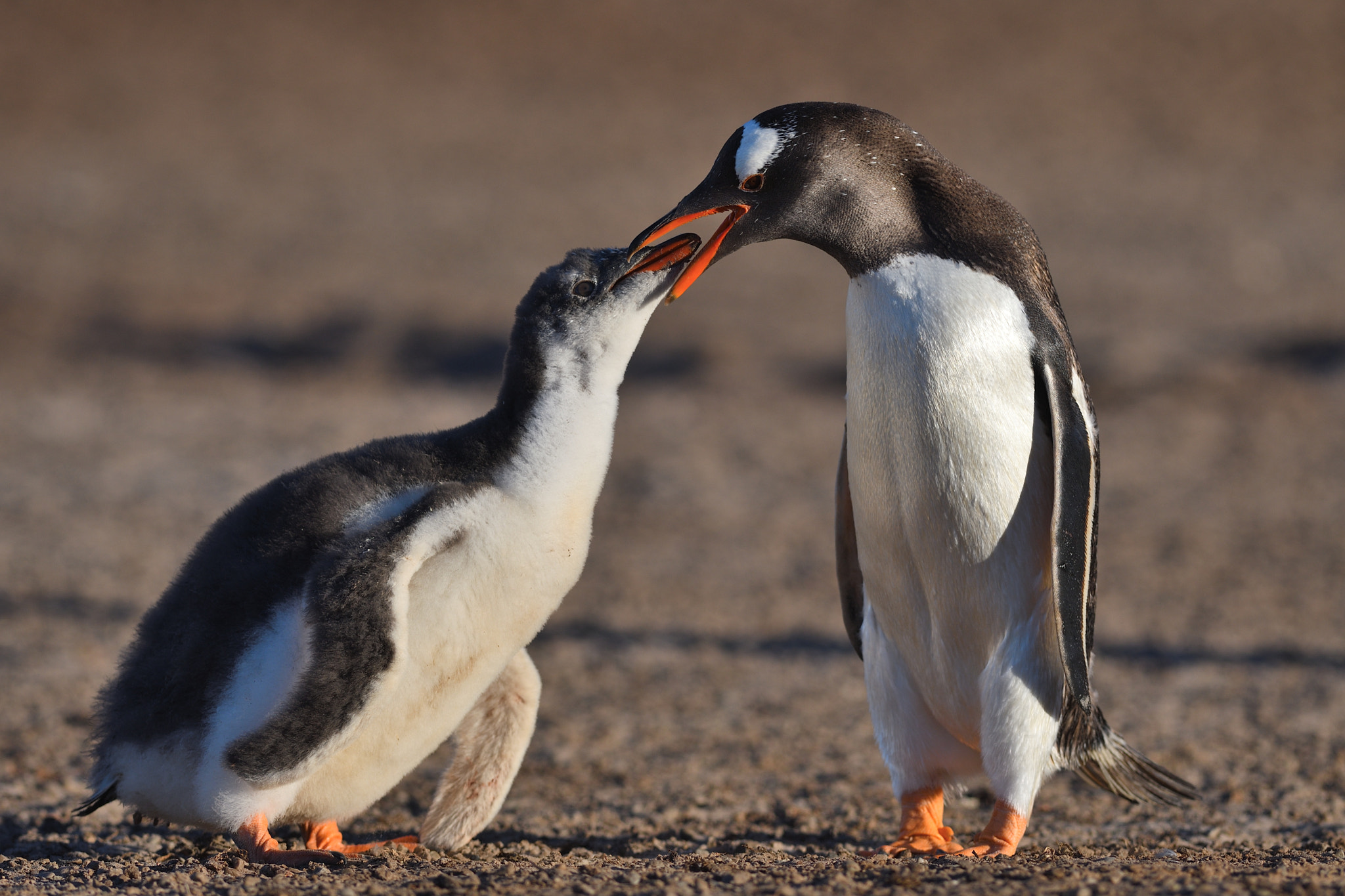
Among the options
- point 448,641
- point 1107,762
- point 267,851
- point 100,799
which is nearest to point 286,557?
point 448,641

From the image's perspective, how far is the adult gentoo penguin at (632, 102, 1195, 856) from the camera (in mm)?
2941

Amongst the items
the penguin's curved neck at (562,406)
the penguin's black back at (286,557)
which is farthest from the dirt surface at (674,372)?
the penguin's curved neck at (562,406)

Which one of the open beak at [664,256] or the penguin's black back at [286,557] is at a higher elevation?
the open beak at [664,256]

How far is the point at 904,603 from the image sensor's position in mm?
3162

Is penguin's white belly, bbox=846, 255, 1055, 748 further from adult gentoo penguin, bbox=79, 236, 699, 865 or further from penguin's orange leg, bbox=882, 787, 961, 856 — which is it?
adult gentoo penguin, bbox=79, 236, 699, 865

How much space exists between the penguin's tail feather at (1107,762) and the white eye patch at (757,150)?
4.47 ft

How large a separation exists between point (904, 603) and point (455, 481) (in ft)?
3.57

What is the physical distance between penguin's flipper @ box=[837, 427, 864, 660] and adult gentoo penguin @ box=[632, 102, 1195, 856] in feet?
1.22

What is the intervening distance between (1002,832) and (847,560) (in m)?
0.83

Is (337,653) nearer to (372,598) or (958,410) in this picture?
(372,598)

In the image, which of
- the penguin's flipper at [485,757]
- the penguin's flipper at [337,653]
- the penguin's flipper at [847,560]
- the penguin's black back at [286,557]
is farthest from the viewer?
the penguin's flipper at [847,560]

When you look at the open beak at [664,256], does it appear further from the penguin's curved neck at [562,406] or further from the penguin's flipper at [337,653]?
the penguin's flipper at [337,653]

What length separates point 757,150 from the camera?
2.95 metres

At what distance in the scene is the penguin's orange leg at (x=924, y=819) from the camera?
3256 mm
